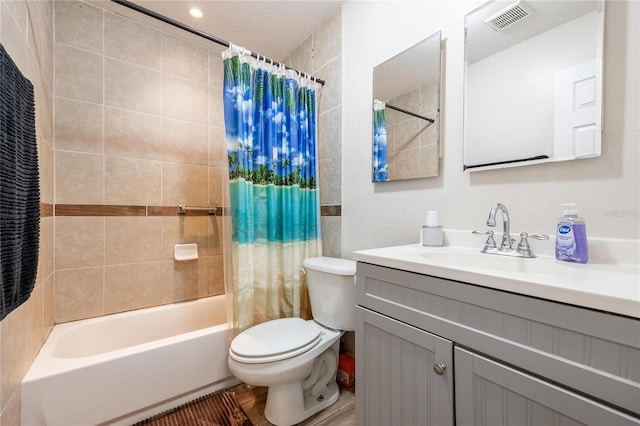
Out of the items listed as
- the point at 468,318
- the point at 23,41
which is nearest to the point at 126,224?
the point at 23,41

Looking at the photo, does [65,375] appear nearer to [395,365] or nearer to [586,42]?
[395,365]

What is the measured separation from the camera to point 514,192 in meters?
1.04

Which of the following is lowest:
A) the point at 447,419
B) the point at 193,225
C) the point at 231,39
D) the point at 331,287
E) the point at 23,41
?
the point at 447,419

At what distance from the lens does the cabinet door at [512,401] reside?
55cm

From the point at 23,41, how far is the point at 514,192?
79.4 inches

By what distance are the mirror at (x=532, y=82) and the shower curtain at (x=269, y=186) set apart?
0.99 meters

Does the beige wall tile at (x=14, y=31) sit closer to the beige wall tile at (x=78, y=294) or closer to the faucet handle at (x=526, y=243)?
the beige wall tile at (x=78, y=294)

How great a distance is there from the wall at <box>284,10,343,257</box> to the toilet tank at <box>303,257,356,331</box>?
14.3 inches

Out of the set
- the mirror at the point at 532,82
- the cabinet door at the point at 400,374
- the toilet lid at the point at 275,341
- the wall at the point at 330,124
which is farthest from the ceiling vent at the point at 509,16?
the toilet lid at the point at 275,341

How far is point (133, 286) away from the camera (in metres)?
1.86

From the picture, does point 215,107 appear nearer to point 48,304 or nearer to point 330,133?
point 330,133

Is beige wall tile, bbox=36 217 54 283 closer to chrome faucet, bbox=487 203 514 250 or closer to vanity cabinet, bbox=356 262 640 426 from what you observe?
vanity cabinet, bbox=356 262 640 426

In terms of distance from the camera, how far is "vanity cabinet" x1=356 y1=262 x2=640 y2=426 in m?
0.53

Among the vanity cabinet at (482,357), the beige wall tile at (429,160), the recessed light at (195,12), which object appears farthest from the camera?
the recessed light at (195,12)
